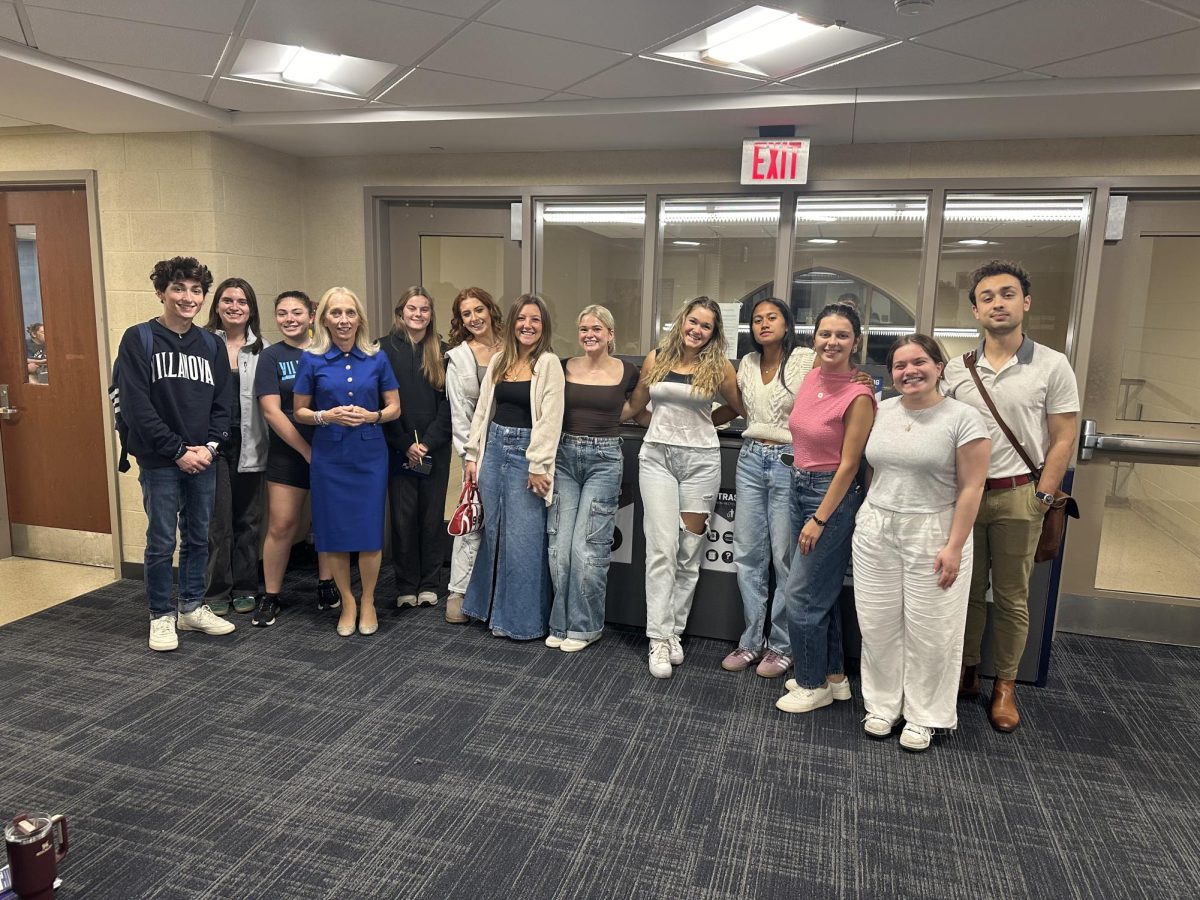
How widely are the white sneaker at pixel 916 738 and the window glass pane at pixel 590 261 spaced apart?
2443 mm

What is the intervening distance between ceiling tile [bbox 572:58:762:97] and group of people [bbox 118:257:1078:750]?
86 cm

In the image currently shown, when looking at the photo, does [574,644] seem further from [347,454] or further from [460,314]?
[460,314]

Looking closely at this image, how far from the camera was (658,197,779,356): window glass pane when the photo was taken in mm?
4203

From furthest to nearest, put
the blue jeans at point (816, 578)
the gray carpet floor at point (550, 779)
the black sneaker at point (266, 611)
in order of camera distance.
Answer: the black sneaker at point (266, 611) < the blue jeans at point (816, 578) < the gray carpet floor at point (550, 779)

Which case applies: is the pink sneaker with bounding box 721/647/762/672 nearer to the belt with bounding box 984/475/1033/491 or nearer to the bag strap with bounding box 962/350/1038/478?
the belt with bounding box 984/475/1033/491

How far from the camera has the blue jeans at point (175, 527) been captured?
3260 millimetres

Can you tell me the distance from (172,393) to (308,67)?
146cm

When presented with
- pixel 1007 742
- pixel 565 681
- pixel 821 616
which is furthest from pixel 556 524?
pixel 1007 742

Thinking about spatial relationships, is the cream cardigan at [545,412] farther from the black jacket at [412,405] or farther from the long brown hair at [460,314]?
the black jacket at [412,405]

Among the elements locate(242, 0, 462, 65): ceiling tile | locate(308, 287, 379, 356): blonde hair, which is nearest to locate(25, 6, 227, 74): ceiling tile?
locate(242, 0, 462, 65): ceiling tile

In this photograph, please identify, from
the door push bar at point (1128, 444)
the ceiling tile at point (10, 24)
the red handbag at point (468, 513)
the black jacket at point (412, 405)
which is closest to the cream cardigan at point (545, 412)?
the red handbag at point (468, 513)

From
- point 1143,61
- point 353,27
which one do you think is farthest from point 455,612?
point 1143,61

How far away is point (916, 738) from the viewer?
2666 mm

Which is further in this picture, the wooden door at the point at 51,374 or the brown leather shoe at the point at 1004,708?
the wooden door at the point at 51,374
